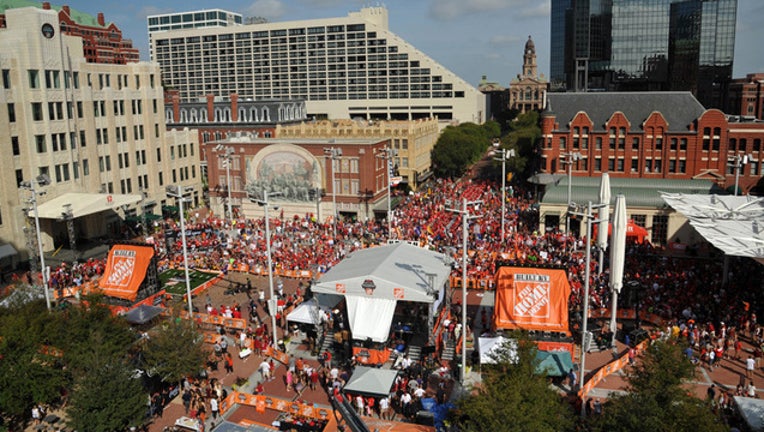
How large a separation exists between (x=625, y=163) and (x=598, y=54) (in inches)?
3467

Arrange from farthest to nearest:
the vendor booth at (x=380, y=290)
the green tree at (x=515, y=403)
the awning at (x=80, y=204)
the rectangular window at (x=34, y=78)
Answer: the rectangular window at (x=34, y=78) → the awning at (x=80, y=204) → the vendor booth at (x=380, y=290) → the green tree at (x=515, y=403)

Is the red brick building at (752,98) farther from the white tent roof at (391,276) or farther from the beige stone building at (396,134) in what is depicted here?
the white tent roof at (391,276)

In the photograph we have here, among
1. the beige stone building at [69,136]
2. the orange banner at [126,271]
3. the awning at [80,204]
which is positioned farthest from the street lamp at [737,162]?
the beige stone building at [69,136]

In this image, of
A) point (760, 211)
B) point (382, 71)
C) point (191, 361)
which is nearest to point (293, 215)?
point (191, 361)

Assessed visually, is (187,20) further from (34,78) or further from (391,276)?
(391,276)

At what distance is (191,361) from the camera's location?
2502 cm

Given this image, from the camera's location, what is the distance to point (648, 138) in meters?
62.9

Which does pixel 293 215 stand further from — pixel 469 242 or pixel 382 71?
pixel 382 71

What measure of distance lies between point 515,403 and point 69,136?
48202 millimetres

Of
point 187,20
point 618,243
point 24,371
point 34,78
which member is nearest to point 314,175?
point 34,78

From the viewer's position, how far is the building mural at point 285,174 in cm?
6084

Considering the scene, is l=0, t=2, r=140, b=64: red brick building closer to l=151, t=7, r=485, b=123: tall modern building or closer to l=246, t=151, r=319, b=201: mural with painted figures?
l=151, t=7, r=485, b=123: tall modern building

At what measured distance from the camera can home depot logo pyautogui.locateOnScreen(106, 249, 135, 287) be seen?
118ft

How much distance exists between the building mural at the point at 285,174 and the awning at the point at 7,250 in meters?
22.5
